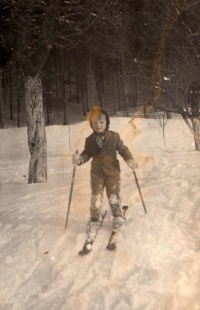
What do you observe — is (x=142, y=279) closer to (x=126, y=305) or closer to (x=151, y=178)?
(x=126, y=305)

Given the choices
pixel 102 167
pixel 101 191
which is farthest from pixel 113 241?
pixel 102 167

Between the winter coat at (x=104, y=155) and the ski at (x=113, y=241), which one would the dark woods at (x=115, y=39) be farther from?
Answer: the ski at (x=113, y=241)

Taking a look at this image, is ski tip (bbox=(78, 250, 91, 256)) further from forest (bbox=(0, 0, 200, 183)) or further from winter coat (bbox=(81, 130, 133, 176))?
forest (bbox=(0, 0, 200, 183))

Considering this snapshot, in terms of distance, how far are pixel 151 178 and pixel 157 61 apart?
2.06 meters

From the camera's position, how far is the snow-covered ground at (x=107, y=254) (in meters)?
2.96

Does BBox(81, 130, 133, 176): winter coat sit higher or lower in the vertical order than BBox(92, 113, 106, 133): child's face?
lower

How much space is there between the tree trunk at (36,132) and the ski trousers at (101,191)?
3595 millimetres

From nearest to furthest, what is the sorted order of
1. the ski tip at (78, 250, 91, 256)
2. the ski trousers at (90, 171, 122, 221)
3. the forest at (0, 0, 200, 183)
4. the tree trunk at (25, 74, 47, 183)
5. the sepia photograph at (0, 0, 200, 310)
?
the sepia photograph at (0, 0, 200, 310) < the ski tip at (78, 250, 91, 256) < the ski trousers at (90, 171, 122, 221) < the forest at (0, 0, 200, 183) < the tree trunk at (25, 74, 47, 183)

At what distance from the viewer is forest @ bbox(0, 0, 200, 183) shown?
17.3 feet

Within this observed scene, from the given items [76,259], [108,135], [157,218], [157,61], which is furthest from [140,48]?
[76,259]

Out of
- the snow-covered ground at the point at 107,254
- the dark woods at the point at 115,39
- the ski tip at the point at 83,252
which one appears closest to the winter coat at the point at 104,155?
the snow-covered ground at the point at 107,254

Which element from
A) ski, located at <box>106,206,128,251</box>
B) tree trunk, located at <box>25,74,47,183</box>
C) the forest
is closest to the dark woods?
the forest

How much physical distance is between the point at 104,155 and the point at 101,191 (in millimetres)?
433

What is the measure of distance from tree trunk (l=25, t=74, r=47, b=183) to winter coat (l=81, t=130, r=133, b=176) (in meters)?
3.61
